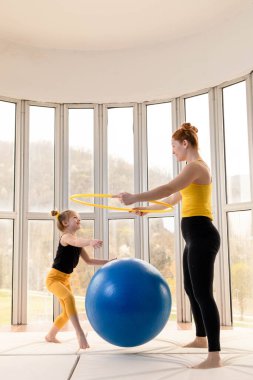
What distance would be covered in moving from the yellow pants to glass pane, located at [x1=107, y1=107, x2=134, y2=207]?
2.80m

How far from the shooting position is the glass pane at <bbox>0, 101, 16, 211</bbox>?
6.15m

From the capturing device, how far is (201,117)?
6.16m

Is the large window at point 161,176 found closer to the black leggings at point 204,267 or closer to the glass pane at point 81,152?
the glass pane at point 81,152

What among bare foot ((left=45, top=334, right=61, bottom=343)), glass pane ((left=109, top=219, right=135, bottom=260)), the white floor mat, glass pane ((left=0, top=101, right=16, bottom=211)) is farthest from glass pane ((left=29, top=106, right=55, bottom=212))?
the white floor mat

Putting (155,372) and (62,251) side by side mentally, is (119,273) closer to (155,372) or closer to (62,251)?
(155,372)

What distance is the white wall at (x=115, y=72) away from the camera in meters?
5.66

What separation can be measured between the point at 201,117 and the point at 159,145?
72 cm

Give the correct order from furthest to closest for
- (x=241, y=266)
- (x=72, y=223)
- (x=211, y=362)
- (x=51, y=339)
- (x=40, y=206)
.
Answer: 1. (x=40, y=206)
2. (x=241, y=266)
3. (x=72, y=223)
4. (x=51, y=339)
5. (x=211, y=362)

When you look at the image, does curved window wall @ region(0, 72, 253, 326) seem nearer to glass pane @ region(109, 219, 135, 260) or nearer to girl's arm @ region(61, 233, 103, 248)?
glass pane @ region(109, 219, 135, 260)

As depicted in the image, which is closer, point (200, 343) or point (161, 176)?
point (200, 343)

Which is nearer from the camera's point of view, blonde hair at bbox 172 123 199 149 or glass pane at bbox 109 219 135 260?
blonde hair at bbox 172 123 199 149

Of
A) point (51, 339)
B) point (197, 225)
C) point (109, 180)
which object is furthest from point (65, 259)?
point (109, 180)

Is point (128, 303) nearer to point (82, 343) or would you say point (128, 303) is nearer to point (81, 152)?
point (82, 343)

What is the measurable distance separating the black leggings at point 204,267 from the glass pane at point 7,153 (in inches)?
149
